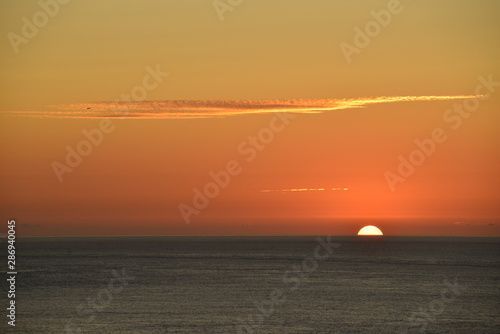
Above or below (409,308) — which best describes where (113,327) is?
below

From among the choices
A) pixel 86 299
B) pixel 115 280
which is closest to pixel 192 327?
pixel 86 299

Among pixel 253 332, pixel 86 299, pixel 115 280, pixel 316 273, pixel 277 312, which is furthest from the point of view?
pixel 316 273

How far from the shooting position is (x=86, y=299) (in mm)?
77062

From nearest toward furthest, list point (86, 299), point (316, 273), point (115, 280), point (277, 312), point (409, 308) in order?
point (277, 312)
point (409, 308)
point (86, 299)
point (115, 280)
point (316, 273)

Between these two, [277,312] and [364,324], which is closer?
[364,324]

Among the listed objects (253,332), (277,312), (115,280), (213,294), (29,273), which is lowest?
(253,332)

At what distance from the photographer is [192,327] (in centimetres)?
5697

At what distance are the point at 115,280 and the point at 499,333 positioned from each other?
62.0 metres

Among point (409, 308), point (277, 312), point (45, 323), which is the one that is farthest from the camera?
point (409, 308)

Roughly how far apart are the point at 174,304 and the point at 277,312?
11.3 m

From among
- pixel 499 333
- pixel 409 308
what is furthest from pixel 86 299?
pixel 499 333

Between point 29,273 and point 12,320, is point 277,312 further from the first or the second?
point 29,273

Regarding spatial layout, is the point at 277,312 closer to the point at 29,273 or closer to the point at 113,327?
the point at 113,327

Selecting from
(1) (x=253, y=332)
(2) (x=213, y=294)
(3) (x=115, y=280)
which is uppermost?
(3) (x=115, y=280)
